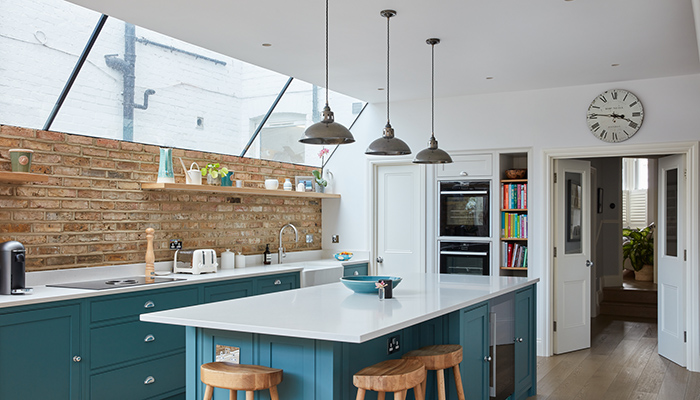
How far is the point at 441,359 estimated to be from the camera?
309cm

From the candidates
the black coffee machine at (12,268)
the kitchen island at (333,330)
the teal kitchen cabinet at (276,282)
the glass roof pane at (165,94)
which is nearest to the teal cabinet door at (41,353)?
the black coffee machine at (12,268)

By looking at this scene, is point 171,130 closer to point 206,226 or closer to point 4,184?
point 206,226

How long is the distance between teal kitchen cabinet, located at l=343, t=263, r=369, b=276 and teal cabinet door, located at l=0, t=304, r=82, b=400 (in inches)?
125

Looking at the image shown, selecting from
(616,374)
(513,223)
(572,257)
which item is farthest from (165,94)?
(616,374)

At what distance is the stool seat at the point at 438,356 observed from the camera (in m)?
3.07

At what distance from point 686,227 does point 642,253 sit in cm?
440

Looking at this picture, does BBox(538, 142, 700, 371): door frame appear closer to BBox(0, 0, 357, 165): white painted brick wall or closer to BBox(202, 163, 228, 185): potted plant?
BBox(0, 0, 357, 165): white painted brick wall

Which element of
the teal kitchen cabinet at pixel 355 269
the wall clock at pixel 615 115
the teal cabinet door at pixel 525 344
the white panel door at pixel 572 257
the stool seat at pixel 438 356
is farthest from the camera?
the teal kitchen cabinet at pixel 355 269

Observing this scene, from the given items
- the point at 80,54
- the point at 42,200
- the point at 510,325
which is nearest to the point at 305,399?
the point at 510,325

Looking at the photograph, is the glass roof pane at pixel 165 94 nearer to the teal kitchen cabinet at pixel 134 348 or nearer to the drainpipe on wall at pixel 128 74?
the drainpipe on wall at pixel 128 74

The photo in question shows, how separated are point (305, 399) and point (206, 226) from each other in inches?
124

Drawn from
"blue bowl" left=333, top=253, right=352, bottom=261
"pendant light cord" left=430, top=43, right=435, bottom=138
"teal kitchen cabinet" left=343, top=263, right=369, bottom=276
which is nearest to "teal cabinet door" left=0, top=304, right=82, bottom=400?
"pendant light cord" left=430, top=43, right=435, bottom=138

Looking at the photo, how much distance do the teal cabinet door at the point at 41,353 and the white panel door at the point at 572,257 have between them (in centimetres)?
436

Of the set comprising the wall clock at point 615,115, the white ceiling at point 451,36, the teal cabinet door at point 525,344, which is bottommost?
the teal cabinet door at point 525,344
